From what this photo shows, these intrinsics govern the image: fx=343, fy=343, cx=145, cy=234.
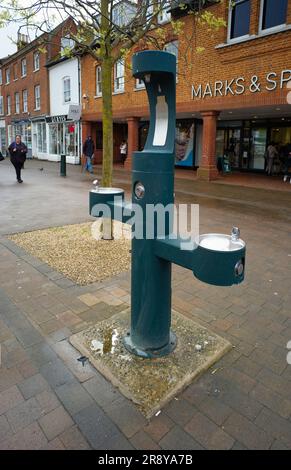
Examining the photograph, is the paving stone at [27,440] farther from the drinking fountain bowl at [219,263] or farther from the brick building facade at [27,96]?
the brick building facade at [27,96]

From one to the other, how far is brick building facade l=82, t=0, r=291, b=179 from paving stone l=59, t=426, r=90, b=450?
23.7ft

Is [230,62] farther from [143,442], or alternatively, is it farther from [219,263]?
[143,442]

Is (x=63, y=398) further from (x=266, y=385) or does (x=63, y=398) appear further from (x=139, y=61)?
(x=139, y=61)

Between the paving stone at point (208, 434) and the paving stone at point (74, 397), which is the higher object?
the paving stone at point (74, 397)

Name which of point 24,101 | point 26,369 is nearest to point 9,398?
point 26,369

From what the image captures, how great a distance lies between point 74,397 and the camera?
2.31 metres

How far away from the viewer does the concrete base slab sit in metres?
2.33

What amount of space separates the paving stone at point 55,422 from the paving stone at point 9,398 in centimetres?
25

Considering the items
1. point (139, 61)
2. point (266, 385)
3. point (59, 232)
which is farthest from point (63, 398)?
point (59, 232)

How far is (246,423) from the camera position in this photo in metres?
2.12

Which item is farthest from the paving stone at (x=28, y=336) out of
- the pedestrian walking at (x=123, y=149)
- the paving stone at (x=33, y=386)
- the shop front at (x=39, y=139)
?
the shop front at (x=39, y=139)

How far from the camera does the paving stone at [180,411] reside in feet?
7.00
